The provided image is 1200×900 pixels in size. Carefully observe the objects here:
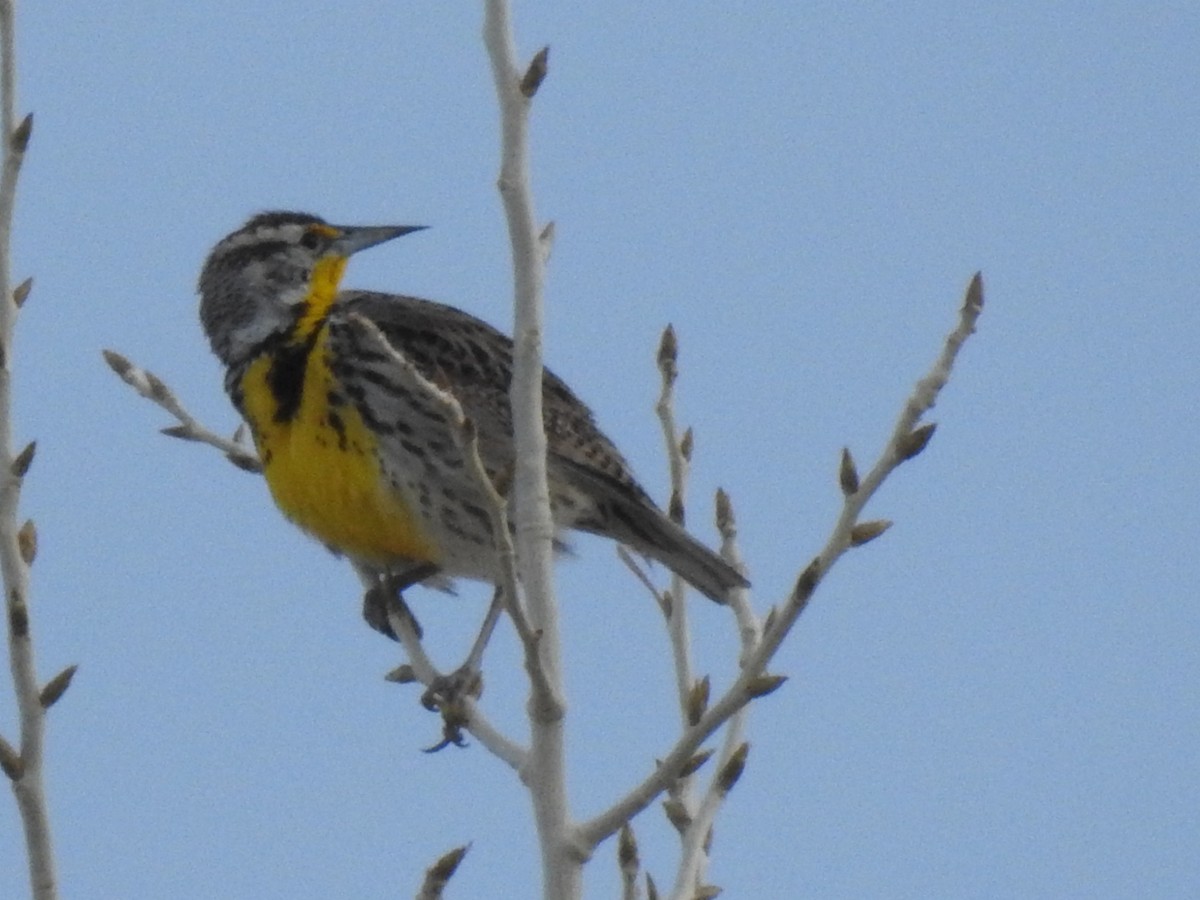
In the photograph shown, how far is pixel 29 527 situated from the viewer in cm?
357

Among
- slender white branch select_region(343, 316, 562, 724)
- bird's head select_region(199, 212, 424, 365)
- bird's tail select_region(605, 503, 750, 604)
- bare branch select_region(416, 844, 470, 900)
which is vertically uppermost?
bird's head select_region(199, 212, 424, 365)

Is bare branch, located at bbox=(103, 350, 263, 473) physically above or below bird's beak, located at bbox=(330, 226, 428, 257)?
below

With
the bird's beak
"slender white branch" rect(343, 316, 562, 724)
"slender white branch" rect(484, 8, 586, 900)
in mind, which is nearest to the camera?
"slender white branch" rect(343, 316, 562, 724)

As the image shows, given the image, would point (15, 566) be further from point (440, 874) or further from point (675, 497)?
point (675, 497)

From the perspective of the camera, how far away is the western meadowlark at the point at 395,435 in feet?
19.2

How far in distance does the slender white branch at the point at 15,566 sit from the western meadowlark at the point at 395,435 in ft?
7.44

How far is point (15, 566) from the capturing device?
3.30 metres

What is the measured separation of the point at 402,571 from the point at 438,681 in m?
1.40

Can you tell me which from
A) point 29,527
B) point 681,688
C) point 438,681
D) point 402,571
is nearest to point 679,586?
point 681,688

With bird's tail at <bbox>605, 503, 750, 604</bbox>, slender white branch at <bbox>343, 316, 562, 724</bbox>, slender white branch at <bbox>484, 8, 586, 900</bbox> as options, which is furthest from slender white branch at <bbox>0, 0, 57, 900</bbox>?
bird's tail at <bbox>605, 503, 750, 604</bbox>

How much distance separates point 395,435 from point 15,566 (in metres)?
2.62

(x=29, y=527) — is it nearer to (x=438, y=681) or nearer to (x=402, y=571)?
(x=438, y=681)

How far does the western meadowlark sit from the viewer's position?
230 inches

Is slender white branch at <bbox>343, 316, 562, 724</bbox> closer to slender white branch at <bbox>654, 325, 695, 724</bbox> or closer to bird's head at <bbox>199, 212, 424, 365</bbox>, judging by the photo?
slender white branch at <bbox>654, 325, 695, 724</bbox>
